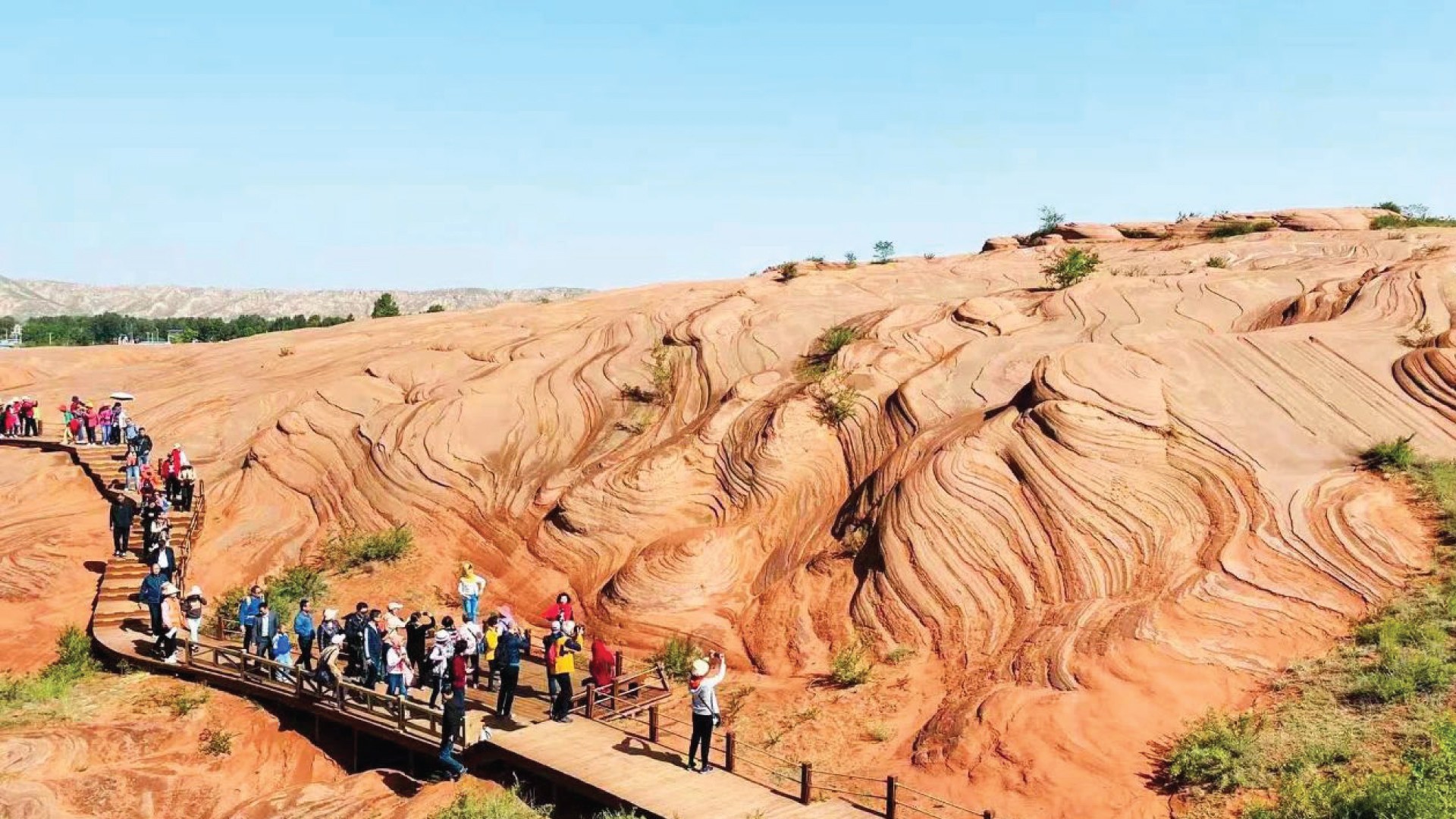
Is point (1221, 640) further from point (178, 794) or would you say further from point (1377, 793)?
point (178, 794)

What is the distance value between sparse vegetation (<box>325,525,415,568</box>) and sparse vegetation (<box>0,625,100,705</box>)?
5.76 meters

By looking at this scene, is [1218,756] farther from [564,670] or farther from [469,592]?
[469,592]

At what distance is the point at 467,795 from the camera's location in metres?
15.8

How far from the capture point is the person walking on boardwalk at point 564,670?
17312 millimetres

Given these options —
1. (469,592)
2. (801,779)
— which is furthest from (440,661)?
(801,779)

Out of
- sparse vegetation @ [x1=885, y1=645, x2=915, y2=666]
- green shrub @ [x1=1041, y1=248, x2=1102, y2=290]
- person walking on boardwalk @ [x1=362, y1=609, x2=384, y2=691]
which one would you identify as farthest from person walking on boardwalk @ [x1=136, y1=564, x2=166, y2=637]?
green shrub @ [x1=1041, y1=248, x2=1102, y2=290]

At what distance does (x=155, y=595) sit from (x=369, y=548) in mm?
6398

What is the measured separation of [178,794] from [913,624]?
1209 cm

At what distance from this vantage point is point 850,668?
19219mm

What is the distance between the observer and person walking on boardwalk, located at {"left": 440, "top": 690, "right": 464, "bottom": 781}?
16.5 m

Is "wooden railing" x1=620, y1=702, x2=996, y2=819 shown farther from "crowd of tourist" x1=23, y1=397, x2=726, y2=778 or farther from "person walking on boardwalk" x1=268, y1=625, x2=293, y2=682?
"person walking on boardwalk" x1=268, y1=625, x2=293, y2=682

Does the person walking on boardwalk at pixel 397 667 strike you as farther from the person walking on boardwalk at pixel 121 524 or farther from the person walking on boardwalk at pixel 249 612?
the person walking on boardwalk at pixel 121 524

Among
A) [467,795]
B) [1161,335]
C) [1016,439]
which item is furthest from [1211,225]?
[467,795]

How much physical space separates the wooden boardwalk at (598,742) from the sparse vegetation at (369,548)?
14.2 ft
